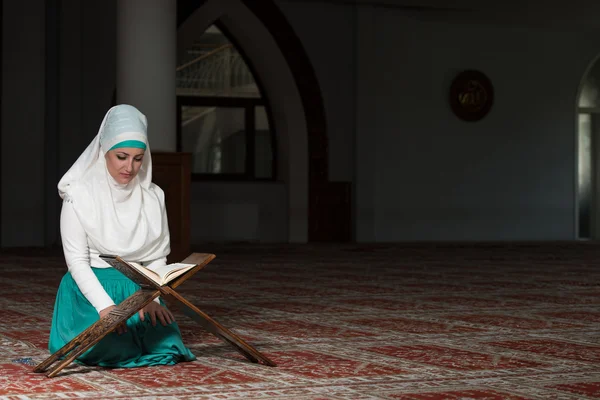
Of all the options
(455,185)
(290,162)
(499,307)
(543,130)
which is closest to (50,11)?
(290,162)

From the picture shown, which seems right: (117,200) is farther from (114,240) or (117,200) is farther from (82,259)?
(82,259)

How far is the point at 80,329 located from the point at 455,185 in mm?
11438

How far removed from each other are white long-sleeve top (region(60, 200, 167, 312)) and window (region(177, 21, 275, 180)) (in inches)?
404

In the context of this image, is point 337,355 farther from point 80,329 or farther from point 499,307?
point 499,307

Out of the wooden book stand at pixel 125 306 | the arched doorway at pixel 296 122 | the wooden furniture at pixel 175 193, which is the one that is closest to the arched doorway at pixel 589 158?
the arched doorway at pixel 296 122

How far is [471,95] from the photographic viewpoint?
14.8 m

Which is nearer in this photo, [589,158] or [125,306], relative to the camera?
[125,306]

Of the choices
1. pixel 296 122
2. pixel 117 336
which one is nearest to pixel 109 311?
pixel 117 336

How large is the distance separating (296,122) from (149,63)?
4.87 m

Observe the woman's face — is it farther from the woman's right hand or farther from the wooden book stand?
the woman's right hand

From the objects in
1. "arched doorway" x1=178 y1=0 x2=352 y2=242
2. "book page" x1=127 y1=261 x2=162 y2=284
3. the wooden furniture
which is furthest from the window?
"book page" x1=127 y1=261 x2=162 y2=284

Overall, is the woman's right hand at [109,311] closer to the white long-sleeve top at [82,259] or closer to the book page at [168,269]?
the white long-sleeve top at [82,259]

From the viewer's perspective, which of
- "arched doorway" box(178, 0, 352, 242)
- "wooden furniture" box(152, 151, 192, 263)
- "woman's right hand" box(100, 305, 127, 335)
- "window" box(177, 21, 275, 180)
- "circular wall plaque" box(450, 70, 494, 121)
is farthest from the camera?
"circular wall plaque" box(450, 70, 494, 121)

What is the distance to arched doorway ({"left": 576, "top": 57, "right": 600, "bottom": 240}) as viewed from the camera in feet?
52.2
